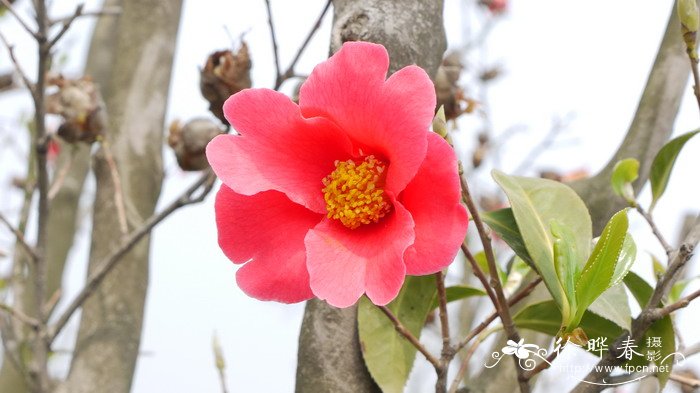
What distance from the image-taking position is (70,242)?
1.92 meters

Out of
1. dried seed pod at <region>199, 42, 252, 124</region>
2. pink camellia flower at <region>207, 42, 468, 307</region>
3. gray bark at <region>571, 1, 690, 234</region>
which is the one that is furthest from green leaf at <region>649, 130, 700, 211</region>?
dried seed pod at <region>199, 42, 252, 124</region>

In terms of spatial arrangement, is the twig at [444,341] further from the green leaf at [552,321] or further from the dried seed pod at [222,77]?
the dried seed pod at [222,77]

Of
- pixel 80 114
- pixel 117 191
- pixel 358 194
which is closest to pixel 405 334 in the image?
pixel 358 194

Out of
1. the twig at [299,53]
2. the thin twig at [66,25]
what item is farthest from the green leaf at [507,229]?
the thin twig at [66,25]

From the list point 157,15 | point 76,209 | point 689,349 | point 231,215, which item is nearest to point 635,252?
point 689,349

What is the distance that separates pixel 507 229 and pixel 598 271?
0.42ft

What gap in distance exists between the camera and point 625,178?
77 centimetres

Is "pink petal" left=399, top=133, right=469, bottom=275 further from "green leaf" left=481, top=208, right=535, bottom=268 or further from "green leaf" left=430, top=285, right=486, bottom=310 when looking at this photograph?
"green leaf" left=430, top=285, right=486, bottom=310

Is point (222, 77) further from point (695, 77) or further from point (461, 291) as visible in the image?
point (695, 77)

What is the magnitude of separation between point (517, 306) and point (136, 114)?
96 cm

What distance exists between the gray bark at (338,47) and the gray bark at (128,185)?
2.20 ft

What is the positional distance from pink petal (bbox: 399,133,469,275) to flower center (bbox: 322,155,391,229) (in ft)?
0.15

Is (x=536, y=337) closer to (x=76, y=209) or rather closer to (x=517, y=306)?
(x=517, y=306)

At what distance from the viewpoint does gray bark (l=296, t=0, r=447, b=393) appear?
62cm
